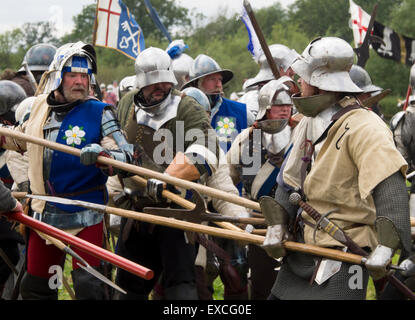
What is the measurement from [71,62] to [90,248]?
4.77 ft

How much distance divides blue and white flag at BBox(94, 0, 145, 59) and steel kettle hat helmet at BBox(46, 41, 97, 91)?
3.49 metres

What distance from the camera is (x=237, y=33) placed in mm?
50469

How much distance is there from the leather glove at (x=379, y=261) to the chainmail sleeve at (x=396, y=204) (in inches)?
4.1

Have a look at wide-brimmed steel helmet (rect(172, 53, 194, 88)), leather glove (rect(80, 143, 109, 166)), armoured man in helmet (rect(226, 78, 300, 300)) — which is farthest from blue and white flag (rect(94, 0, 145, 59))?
leather glove (rect(80, 143, 109, 166))

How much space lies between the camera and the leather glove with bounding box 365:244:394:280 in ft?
11.0

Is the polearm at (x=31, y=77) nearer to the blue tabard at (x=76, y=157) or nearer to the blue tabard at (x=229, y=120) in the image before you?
the blue tabard at (x=229, y=120)

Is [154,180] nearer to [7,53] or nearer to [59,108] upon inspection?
[59,108]

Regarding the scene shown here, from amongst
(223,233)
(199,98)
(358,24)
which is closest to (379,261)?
(223,233)

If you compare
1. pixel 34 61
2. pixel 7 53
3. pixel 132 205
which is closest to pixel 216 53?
pixel 7 53

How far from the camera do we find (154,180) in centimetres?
470

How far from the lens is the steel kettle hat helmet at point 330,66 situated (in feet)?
12.4

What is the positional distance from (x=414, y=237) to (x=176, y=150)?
67.4 inches

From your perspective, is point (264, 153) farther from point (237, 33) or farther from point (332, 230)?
point (237, 33)

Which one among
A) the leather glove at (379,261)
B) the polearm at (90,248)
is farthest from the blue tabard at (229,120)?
the leather glove at (379,261)
